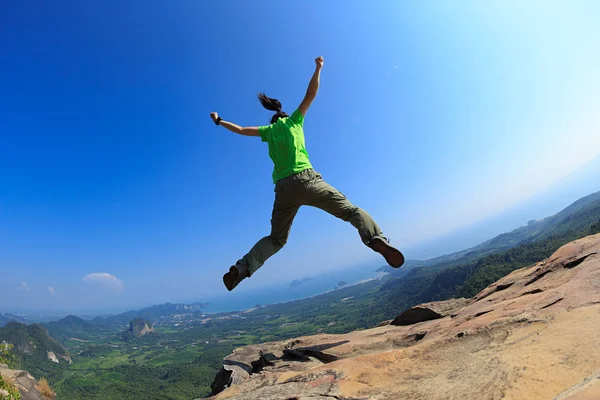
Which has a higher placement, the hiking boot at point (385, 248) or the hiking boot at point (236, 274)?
the hiking boot at point (236, 274)

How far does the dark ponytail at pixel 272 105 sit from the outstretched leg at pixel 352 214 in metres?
1.56

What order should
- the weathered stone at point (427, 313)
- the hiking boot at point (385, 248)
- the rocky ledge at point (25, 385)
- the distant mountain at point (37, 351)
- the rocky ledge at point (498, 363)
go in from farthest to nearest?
the distant mountain at point (37, 351) → the weathered stone at point (427, 313) → the rocky ledge at point (25, 385) → the hiking boot at point (385, 248) → the rocky ledge at point (498, 363)

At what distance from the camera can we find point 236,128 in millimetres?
5695

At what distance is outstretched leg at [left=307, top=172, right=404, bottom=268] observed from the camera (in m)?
4.81

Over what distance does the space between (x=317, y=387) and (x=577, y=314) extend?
→ 289 centimetres

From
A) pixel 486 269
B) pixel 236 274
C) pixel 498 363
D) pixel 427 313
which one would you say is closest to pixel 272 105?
pixel 236 274

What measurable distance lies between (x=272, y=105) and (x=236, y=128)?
92 cm

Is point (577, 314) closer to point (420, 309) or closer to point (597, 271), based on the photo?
point (597, 271)

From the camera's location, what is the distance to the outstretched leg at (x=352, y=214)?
481 cm

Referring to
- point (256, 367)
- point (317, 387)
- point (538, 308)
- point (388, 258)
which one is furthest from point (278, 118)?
point (256, 367)

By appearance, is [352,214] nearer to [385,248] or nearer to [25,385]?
[385,248]

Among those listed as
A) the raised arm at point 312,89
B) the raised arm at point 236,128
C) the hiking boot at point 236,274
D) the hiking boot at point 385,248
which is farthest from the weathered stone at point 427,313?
the raised arm at point 236,128

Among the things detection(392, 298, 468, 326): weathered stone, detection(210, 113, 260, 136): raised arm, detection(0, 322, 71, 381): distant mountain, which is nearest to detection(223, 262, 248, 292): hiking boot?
detection(210, 113, 260, 136): raised arm

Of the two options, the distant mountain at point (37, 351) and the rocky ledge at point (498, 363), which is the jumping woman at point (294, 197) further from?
the distant mountain at point (37, 351)
